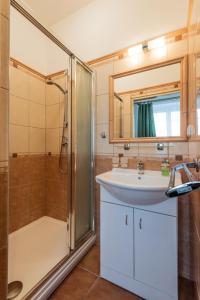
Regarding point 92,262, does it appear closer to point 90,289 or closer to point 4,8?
point 90,289

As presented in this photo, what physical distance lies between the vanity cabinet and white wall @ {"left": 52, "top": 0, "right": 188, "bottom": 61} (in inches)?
56.6

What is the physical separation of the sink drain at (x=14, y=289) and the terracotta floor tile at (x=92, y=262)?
0.49m

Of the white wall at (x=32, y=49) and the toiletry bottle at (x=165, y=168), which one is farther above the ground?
the white wall at (x=32, y=49)

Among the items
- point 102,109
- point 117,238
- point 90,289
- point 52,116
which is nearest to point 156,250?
point 117,238

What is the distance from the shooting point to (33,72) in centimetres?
193

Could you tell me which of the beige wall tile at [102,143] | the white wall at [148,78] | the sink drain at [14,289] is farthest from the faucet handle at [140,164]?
the sink drain at [14,289]

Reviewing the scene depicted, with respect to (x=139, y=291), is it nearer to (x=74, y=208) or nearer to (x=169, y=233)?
(x=169, y=233)

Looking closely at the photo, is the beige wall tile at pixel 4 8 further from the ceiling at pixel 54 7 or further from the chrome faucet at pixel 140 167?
the ceiling at pixel 54 7

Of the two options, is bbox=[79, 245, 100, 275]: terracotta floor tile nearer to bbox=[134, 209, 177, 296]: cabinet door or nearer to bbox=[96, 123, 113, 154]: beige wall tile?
bbox=[134, 209, 177, 296]: cabinet door

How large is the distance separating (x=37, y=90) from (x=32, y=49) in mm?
470

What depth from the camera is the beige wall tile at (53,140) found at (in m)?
2.05

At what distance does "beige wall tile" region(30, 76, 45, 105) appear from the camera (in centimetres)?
192

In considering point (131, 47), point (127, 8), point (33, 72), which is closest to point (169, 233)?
point (131, 47)

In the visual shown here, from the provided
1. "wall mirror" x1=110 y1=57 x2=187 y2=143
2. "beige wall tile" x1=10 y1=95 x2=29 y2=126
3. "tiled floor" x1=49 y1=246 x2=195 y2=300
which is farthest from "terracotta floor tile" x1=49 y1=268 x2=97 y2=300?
"beige wall tile" x1=10 y1=95 x2=29 y2=126
